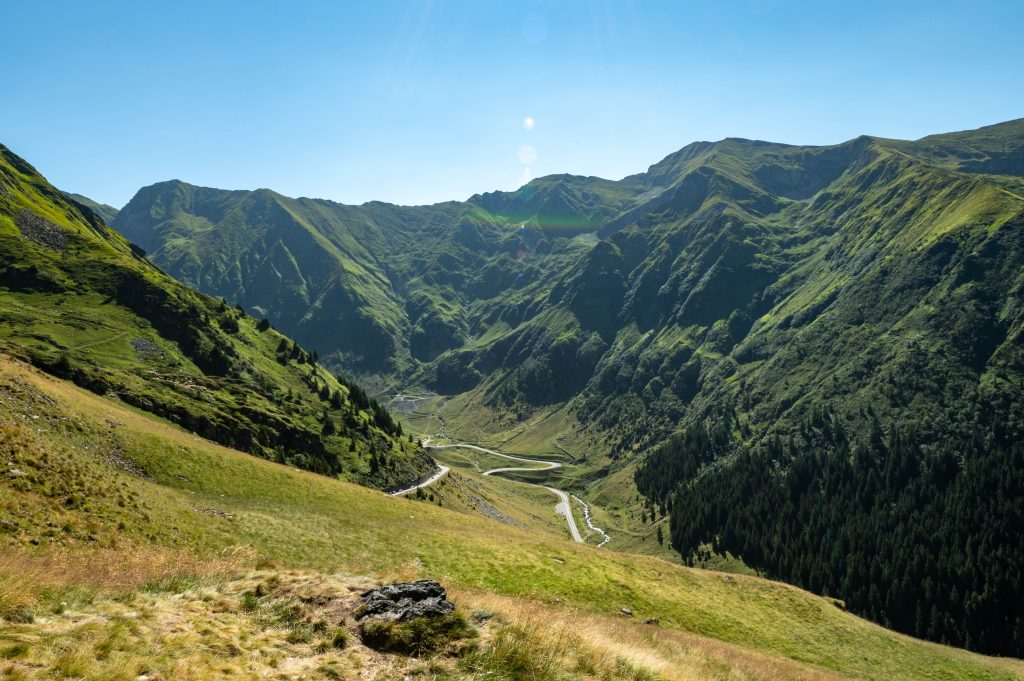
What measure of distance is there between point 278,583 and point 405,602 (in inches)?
202

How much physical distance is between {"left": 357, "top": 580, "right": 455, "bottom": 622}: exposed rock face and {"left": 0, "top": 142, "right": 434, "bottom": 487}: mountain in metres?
63.6

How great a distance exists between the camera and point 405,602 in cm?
1730

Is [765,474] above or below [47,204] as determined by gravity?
below

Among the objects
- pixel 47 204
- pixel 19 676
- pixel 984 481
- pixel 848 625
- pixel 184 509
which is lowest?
pixel 984 481

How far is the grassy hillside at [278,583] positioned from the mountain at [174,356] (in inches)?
625

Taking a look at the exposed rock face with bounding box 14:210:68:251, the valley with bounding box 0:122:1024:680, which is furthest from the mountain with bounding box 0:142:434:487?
the valley with bounding box 0:122:1024:680

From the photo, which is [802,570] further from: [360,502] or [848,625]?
[360,502]

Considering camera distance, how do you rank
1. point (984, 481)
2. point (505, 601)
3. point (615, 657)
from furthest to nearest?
point (984, 481), point (505, 601), point (615, 657)

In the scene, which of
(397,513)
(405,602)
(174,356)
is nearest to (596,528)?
(397,513)

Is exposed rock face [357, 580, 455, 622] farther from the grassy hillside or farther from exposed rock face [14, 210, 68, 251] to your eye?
exposed rock face [14, 210, 68, 251]

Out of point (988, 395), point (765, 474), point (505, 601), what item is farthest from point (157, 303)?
point (988, 395)

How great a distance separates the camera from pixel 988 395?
167000mm

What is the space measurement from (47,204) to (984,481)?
939 feet

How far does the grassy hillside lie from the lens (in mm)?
14008
